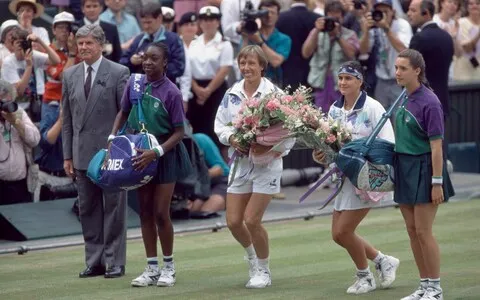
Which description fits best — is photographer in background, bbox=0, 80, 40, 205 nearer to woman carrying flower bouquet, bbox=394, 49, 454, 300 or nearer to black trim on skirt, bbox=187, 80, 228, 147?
black trim on skirt, bbox=187, 80, 228, 147

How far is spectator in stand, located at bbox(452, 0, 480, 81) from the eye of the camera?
2105cm

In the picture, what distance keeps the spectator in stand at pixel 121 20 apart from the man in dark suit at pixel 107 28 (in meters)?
1.05

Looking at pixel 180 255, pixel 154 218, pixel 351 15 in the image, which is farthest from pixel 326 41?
pixel 154 218

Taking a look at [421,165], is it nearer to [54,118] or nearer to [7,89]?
[7,89]

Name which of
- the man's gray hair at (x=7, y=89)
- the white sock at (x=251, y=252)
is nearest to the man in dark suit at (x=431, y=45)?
the man's gray hair at (x=7, y=89)

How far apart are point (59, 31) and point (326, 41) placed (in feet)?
13.7

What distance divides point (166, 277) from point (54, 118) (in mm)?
4754

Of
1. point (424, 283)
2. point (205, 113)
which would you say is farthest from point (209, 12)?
point (424, 283)

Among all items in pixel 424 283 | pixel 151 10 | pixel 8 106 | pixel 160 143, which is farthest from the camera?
pixel 151 10

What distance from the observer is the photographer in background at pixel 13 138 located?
48.6 ft

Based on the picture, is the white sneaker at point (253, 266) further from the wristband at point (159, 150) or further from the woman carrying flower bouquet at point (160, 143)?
the wristband at point (159, 150)

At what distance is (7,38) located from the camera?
16.0 metres

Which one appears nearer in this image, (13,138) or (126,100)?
(126,100)

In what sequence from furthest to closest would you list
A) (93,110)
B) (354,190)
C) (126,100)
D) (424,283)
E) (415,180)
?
(93,110) → (126,100) → (354,190) → (424,283) → (415,180)
